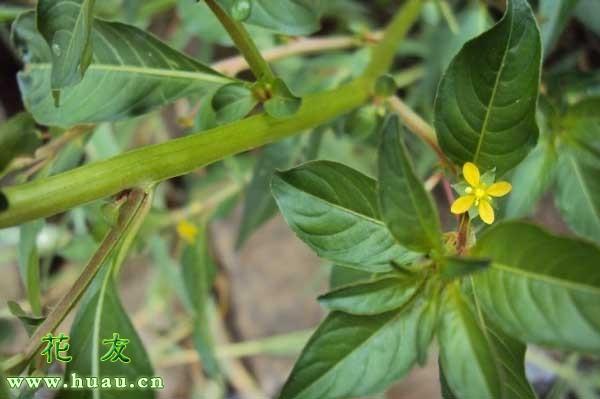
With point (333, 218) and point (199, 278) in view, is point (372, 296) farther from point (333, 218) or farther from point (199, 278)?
point (199, 278)

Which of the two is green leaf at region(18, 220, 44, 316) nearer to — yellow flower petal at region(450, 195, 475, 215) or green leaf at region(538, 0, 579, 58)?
yellow flower petal at region(450, 195, 475, 215)

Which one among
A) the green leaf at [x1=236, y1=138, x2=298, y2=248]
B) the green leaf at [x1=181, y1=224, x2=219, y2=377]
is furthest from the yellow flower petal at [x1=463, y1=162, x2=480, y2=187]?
the green leaf at [x1=181, y1=224, x2=219, y2=377]

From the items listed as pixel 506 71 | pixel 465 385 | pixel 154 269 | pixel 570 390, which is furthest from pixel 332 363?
pixel 154 269

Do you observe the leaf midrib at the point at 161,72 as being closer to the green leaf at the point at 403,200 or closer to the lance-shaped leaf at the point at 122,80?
the lance-shaped leaf at the point at 122,80

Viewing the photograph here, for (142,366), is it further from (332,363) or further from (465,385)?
(465,385)

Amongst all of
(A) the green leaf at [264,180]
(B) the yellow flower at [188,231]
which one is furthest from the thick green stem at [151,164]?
(B) the yellow flower at [188,231]
